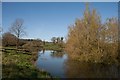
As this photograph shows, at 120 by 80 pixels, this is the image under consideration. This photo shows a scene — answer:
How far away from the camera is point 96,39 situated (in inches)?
1300

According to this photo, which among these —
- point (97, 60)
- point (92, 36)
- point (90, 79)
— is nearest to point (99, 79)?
point (90, 79)

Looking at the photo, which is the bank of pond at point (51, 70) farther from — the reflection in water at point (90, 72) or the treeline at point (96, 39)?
the treeline at point (96, 39)

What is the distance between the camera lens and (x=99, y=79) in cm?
1870

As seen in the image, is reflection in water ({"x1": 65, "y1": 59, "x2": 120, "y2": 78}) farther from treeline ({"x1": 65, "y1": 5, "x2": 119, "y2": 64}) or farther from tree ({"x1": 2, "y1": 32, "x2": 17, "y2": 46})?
tree ({"x1": 2, "y1": 32, "x2": 17, "y2": 46})

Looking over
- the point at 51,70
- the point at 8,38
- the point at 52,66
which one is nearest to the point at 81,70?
the point at 51,70

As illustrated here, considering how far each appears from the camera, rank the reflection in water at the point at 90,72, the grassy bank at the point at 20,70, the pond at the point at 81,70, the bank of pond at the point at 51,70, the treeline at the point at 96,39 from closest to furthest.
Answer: the grassy bank at the point at 20,70 < the bank of pond at the point at 51,70 < the reflection in water at the point at 90,72 < the pond at the point at 81,70 < the treeline at the point at 96,39

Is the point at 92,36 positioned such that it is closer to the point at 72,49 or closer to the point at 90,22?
the point at 90,22

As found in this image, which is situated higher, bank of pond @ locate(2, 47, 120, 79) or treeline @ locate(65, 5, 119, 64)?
treeline @ locate(65, 5, 119, 64)

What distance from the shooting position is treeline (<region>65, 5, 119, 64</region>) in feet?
104

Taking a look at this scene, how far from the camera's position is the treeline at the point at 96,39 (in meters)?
A: 31.7

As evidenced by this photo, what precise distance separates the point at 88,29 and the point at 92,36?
1440 millimetres

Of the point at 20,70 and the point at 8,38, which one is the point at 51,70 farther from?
the point at 8,38

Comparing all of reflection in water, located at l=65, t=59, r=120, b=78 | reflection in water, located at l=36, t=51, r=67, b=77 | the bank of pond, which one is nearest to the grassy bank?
the bank of pond

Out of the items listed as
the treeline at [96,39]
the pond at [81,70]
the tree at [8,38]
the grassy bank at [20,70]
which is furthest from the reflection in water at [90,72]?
the tree at [8,38]
